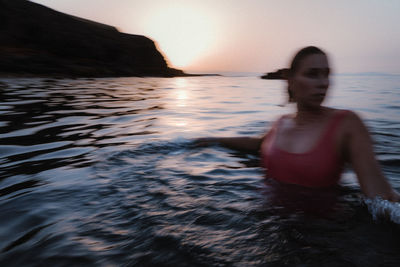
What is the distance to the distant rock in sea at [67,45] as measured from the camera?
4497 centimetres

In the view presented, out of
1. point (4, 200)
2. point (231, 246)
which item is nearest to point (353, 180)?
point (231, 246)

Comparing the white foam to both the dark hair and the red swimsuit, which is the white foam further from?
the dark hair

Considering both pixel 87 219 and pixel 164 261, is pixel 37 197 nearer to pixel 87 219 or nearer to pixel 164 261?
pixel 87 219

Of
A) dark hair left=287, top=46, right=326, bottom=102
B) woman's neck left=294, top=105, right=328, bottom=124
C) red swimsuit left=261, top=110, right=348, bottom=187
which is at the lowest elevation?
red swimsuit left=261, top=110, right=348, bottom=187

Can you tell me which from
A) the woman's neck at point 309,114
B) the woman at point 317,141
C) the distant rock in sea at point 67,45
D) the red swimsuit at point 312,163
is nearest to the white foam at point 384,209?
the woman at point 317,141

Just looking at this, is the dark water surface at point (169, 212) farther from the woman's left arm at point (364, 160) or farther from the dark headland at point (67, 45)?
the dark headland at point (67, 45)

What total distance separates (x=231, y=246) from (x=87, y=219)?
1146 mm

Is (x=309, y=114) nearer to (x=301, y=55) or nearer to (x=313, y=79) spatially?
(x=313, y=79)

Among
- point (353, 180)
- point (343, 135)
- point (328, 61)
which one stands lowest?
point (353, 180)

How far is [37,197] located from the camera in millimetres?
2918

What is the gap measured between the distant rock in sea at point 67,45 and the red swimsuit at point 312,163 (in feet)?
125

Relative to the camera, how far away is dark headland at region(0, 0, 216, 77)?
44969 mm

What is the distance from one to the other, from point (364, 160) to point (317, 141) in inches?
13.2

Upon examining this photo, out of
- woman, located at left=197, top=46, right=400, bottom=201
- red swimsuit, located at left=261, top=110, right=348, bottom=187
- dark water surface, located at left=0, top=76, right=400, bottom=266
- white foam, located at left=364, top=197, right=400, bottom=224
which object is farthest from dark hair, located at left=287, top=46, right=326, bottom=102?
white foam, located at left=364, top=197, right=400, bottom=224
